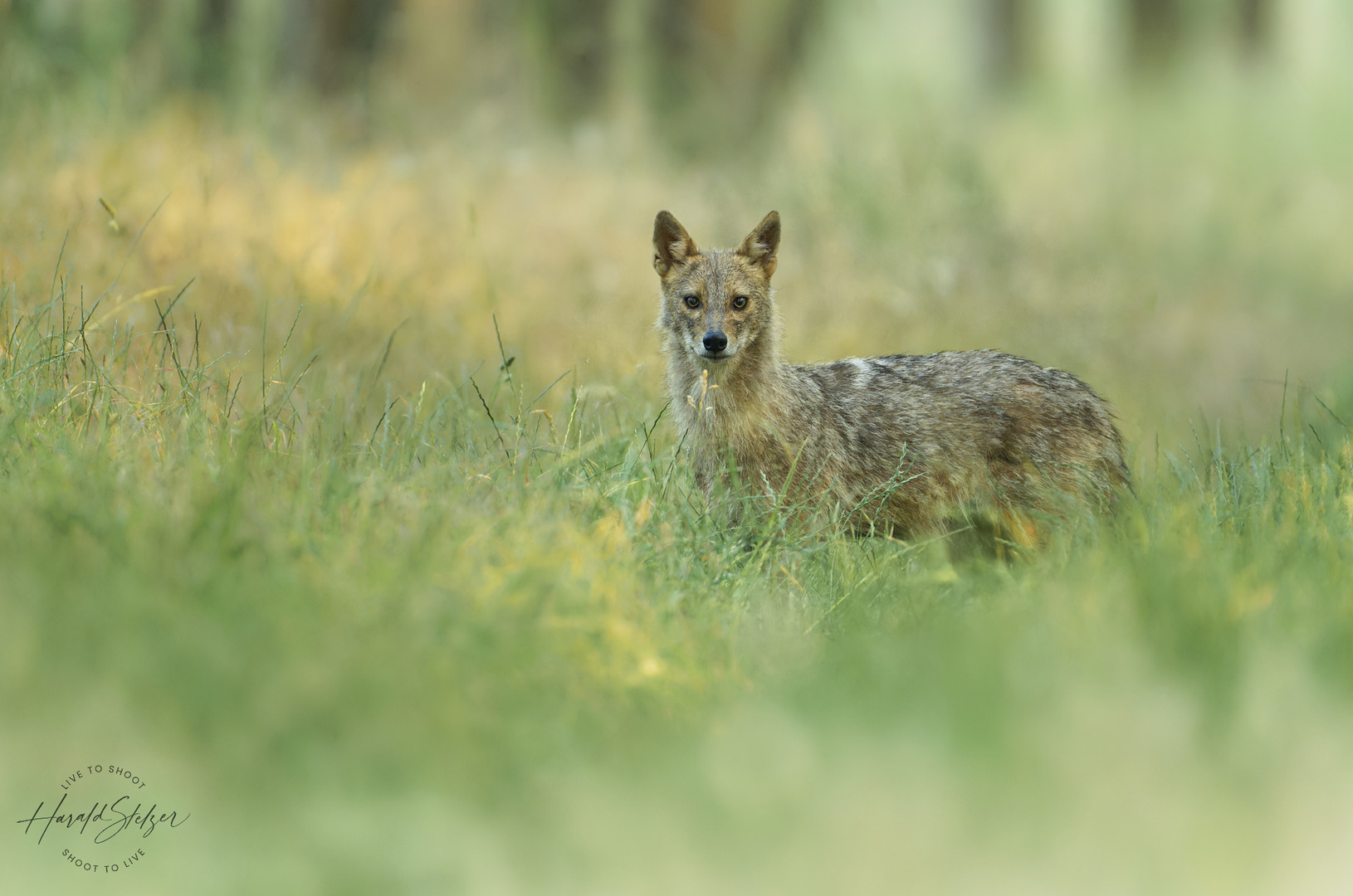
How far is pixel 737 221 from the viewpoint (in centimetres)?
1003

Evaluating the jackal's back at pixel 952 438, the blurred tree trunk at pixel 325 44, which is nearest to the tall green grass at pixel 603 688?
the jackal's back at pixel 952 438

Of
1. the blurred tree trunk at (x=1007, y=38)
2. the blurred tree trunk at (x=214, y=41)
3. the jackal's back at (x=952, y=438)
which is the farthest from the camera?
the blurred tree trunk at (x=1007, y=38)

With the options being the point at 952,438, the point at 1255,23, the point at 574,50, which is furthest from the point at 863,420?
the point at 1255,23

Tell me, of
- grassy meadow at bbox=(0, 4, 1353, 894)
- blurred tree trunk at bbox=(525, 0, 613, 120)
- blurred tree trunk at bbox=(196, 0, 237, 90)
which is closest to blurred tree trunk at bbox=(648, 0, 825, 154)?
blurred tree trunk at bbox=(525, 0, 613, 120)

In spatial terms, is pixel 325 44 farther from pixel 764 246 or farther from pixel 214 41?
pixel 764 246

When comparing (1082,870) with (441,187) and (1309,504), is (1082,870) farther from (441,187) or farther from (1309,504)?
(441,187)

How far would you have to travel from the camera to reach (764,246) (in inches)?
240

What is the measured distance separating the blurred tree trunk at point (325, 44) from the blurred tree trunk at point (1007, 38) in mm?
12446

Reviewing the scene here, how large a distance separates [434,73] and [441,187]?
11.2ft

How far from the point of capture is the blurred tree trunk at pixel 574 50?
43.7 ft

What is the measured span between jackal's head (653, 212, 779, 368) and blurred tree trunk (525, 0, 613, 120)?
775cm

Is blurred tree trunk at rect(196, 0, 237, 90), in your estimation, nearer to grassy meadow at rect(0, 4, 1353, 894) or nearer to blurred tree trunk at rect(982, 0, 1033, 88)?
grassy meadow at rect(0, 4, 1353, 894)

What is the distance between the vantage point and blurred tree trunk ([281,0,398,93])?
1167 cm

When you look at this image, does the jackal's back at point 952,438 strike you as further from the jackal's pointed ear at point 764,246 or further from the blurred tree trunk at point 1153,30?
the blurred tree trunk at point 1153,30
